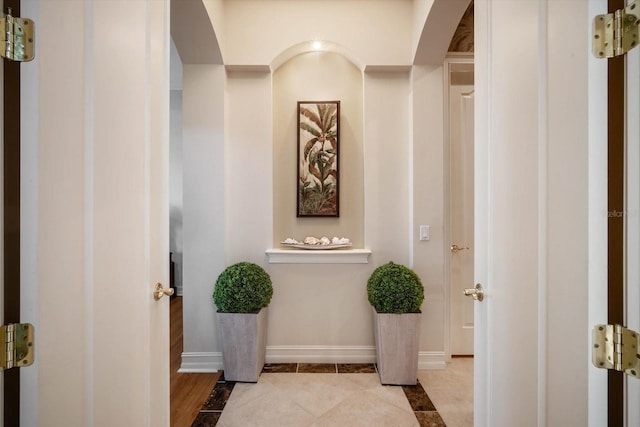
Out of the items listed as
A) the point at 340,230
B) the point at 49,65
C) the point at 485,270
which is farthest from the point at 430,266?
the point at 49,65

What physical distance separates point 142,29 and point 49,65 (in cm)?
43

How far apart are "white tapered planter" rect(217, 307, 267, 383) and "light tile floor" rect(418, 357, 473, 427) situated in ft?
4.03

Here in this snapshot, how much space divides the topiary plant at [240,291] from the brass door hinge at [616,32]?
2.16 meters

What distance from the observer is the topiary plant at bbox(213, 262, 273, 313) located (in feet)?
7.76

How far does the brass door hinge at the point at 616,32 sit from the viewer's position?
0.65 m

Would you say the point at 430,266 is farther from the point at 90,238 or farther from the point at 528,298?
the point at 90,238

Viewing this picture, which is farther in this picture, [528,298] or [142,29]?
[142,29]

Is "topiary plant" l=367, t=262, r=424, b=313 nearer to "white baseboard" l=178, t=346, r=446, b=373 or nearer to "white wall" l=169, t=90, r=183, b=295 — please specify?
"white baseboard" l=178, t=346, r=446, b=373

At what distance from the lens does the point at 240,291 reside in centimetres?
236

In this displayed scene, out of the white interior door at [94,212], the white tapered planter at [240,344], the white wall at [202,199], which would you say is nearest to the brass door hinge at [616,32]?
the white interior door at [94,212]

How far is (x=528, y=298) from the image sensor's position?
3.10 feet

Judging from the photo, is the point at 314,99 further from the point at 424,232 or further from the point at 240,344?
the point at 240,344

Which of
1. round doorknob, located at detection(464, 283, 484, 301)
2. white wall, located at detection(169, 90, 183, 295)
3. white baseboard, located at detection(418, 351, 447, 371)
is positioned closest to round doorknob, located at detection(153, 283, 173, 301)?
round doorknob, located at detection(464, 283, 484, 301)

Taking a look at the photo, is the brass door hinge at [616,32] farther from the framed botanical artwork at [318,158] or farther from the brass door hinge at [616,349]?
the framed botanical artwork at [318,158]
